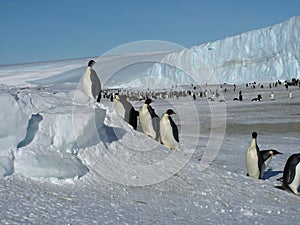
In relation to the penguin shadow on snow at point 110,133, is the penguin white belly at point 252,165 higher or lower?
lower

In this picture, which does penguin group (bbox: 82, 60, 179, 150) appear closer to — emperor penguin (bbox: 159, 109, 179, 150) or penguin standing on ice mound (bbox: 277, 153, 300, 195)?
emperor penguin (bbox: 159, 109, 179, 150)

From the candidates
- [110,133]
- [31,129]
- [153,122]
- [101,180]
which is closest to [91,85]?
[153,122]

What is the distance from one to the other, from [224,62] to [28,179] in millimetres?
59824

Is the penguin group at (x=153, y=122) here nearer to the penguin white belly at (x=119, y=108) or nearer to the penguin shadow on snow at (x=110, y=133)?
the penguin white belly at (x=119, y=108)

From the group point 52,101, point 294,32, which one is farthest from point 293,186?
point 294,32

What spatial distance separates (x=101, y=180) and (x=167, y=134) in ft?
12.4

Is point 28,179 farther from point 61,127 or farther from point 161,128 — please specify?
point 161,128

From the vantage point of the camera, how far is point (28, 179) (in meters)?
4.73

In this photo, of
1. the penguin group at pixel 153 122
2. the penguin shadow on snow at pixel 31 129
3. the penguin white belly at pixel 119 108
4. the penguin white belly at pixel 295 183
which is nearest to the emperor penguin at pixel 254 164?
the penguin white belly at pixel 295 183

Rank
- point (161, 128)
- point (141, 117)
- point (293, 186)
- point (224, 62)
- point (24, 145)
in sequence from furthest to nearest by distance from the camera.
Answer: point (224, 62) < point (141, 117) < point (161, 128) < point (293, 186) < point (24, 145)

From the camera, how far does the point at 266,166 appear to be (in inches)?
395

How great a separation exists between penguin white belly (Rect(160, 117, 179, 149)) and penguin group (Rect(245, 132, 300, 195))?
1605 millimetres

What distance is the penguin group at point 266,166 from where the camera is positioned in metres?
7.64

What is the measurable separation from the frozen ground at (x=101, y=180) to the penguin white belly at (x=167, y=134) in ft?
5.83
